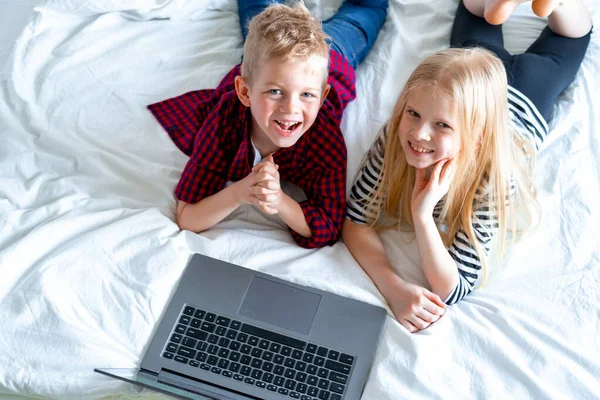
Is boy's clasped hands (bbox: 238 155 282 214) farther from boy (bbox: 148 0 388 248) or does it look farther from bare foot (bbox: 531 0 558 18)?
bare foot (bbox: 531 0 558 18)

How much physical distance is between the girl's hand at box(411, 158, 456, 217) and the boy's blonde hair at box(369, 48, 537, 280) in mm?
21

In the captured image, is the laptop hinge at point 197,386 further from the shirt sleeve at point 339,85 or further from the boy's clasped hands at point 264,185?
the shirt sleeve at point 339,85

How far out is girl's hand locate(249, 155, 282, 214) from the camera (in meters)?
1.14

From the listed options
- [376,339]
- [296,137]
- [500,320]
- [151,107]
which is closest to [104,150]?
[151,107]

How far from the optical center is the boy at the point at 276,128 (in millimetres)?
1101

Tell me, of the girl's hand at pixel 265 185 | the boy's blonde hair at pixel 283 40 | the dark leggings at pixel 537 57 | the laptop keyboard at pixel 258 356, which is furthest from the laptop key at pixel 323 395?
the dark leggings at pixel 537 57

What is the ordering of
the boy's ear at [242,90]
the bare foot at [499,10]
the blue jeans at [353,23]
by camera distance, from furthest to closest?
1. the blue jeans at [353,23]
2. the bare foot at [499,10]
3. the boy's ear at [242,90]

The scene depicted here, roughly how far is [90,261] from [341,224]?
46 cm

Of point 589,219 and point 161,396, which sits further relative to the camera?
point 589,219

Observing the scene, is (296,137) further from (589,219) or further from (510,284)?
(589,219)

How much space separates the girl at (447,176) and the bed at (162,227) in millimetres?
37

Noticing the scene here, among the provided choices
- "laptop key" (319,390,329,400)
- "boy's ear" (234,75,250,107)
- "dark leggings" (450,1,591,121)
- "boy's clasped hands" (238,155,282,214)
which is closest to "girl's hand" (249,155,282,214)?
"boy's clasped hands" (238,155,282,214)

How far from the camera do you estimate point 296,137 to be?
1.16m

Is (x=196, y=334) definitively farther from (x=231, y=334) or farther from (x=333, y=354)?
(x=333, y=354)
